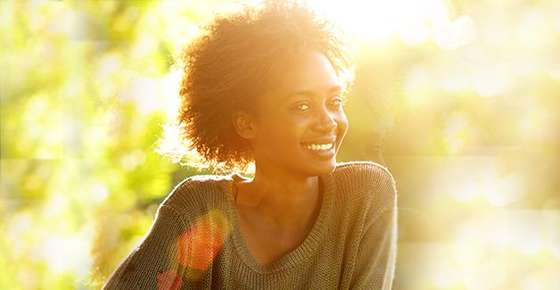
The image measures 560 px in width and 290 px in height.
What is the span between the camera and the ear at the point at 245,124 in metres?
2.14

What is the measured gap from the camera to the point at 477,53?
3.64 meters

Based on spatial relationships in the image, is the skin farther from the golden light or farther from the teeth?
the golden light

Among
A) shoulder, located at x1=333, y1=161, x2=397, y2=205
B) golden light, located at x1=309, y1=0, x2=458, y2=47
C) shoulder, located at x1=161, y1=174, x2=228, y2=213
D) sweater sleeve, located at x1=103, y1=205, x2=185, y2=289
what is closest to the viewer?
sweater sleeve, located at x1=103, y1=205, x2=185, y2=289

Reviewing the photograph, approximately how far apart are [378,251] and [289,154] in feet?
1.29

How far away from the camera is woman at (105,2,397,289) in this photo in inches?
79.6

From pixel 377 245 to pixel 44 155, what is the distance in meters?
1.27

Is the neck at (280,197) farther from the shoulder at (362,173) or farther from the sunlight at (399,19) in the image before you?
the sunlight at (399,19)

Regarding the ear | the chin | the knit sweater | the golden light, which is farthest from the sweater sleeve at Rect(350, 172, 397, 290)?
the golden light

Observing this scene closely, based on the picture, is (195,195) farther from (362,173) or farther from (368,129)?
(368,129)

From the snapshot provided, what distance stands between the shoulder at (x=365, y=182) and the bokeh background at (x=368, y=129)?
0.32 meters

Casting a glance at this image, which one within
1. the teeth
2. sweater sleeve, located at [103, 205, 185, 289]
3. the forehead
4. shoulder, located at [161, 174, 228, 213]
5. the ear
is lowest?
sweater sleeve, located at [103, 205, 185, 289]

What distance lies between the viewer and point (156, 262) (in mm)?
2016

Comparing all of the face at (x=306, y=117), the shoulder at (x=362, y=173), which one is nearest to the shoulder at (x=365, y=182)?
the shoulder at (x=362, y=173)

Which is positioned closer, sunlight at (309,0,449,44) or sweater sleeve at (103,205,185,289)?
sweater sleeve at (103,205,185,289)
